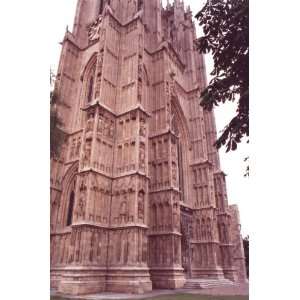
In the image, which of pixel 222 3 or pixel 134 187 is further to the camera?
pixel 134 187

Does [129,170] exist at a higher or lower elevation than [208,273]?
higher

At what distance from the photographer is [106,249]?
928cm

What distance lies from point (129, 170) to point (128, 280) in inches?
147

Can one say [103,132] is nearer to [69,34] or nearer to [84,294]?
[84,294]

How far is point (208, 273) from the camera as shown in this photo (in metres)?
13.5

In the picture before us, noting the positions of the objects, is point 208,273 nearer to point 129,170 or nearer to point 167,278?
point 167,278

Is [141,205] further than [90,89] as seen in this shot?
No

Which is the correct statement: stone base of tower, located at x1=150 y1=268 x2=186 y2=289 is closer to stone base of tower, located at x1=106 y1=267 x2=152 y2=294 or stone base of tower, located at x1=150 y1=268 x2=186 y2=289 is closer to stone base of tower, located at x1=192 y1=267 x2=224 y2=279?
stone base of tower, located at x1=106 y1=267 x2=152 y2=294

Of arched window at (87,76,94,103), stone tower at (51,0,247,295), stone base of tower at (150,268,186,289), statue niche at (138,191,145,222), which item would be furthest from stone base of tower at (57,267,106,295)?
arched window at (87,76,94,103)

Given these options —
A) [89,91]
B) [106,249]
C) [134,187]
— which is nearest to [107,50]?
[89,91]

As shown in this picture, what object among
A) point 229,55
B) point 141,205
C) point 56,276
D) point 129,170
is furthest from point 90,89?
point 229,55

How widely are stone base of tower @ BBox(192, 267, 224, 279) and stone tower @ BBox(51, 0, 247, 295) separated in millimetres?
51
